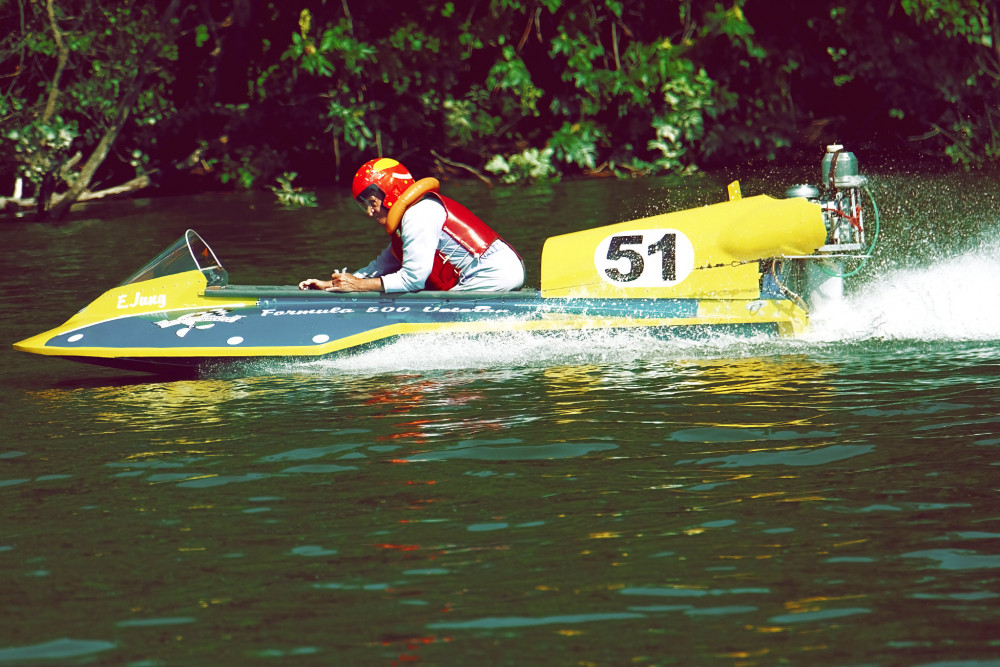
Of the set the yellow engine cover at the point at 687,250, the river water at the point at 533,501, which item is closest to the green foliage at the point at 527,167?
the river water at the point at 533,501

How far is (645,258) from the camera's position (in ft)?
28.2

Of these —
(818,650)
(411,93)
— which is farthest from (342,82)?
(818,650)

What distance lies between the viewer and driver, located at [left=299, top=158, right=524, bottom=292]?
8.76 metres

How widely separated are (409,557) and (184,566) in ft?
2.84

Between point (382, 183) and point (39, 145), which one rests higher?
point (39, 145)

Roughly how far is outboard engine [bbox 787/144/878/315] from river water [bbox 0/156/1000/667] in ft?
1.23

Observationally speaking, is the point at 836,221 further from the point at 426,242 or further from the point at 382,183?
the point at 382,183

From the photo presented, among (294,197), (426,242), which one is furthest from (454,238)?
(294,197)

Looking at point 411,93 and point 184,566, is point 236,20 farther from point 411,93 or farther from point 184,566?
point 184,566

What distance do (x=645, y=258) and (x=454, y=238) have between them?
1269 millimetres

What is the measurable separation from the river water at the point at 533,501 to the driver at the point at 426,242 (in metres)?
0.58

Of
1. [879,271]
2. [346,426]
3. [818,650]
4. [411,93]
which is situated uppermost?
[411,93]

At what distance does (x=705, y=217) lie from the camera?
27.6 feet

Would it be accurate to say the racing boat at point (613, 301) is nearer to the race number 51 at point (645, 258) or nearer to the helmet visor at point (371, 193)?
the race number 51 at point (645, 258)
